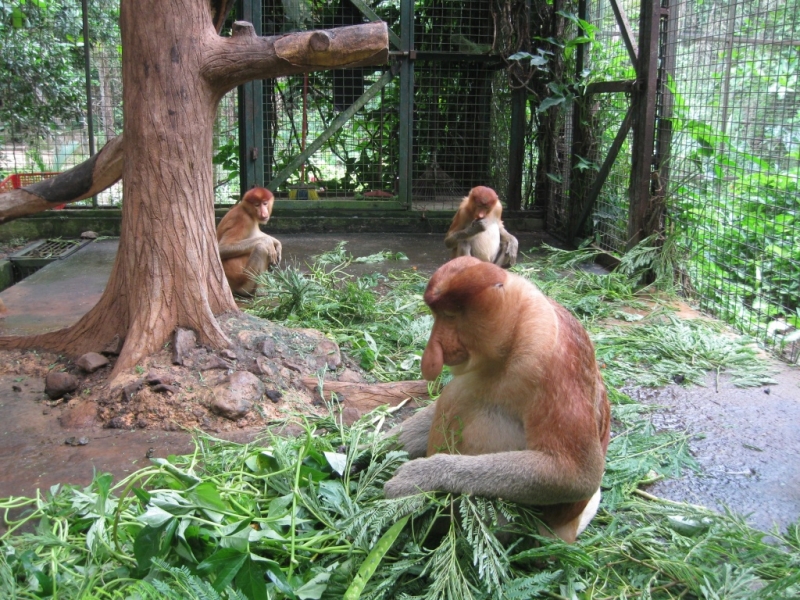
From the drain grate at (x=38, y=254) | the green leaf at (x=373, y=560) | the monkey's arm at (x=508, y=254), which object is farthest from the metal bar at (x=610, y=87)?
the drain grate at (x=38, y=254)

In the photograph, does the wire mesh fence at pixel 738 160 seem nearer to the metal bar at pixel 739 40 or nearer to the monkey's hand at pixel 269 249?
the metal bar at pixel 739 40

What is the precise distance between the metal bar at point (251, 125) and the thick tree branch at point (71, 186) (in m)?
4.30

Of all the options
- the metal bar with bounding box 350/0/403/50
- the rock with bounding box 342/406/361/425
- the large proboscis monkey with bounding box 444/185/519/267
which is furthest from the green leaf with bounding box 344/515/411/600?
the metal bar with bounding box 350/0/403/50

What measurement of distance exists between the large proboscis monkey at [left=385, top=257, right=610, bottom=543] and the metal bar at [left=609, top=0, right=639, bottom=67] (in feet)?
19.4

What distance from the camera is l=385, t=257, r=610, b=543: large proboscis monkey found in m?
2.60

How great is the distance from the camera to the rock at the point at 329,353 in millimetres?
5199

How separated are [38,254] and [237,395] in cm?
597

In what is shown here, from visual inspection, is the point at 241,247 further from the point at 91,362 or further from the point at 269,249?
the point at 91,362

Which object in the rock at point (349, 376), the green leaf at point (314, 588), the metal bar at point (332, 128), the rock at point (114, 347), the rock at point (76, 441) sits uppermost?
the metal bar at point (332, 128)

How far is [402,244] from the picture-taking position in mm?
9852

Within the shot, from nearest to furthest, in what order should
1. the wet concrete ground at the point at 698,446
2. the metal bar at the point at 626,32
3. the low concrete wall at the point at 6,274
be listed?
the wet concrete ground at the point at 698,446 < the metal bar at the point at 626,32 < the low concrete wall at the point at 6,274

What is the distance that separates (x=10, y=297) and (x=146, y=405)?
3729mm

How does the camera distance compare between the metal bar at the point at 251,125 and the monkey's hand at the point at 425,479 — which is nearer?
the monkey's hand at the point at 425,479

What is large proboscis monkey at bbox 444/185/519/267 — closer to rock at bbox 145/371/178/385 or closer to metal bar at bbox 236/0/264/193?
metal bar at bbox 236/0/264/193
